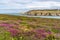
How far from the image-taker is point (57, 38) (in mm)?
19500

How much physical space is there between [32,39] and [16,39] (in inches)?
51.2

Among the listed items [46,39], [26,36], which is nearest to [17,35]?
[26,36]

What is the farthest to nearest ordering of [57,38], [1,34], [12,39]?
1. [57,38]
2. [1,34]
3. [12,39]

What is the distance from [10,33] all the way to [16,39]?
1.86m

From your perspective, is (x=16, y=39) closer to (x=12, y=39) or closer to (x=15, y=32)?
(x=12, y=39)

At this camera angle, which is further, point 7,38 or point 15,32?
point 15,32

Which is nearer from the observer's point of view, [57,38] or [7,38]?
[7,38]

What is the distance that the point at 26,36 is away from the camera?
18391 millimetres

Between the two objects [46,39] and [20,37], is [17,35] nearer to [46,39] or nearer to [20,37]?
[20,37]

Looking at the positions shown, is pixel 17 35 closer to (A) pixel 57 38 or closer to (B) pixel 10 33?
(B) pixel 10 33

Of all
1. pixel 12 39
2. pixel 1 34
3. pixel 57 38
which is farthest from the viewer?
pixel 57 38

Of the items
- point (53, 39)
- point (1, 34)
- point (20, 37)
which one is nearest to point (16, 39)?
point (20, 37)

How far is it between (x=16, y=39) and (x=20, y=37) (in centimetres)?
36

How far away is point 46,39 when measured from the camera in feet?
60.8
